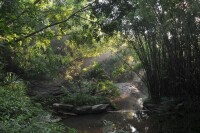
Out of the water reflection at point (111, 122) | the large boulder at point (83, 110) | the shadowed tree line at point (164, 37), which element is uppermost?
the shadowed tree line at point (164, 37)

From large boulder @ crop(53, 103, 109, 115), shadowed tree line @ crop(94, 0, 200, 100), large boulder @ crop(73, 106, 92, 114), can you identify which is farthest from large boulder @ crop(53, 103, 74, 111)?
shadowed tree line @ crop(94, 0, 200, 100)

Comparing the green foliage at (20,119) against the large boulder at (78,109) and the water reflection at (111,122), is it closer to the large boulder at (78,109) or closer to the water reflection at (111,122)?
the water reflection at (111,122)

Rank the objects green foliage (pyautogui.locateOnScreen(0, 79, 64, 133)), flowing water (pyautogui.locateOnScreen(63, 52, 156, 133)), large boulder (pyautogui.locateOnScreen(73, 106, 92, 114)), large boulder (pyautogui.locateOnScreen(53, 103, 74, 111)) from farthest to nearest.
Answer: large boulder (pyautogui.locateOnScreen(53, 103, 74, 111)) < large boulder (pyautogui.locateOnScreen(73, 106, 92, 114)) < flowing water (pyautogui.locateOnScreen(63, 52, 156, 133)) < green foliage (pyautogui.locateOnScreen(0, 79, 64, 133))

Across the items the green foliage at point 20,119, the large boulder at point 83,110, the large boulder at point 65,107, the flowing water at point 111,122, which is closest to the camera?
the green foliage at point 20,119

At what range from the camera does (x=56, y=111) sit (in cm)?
1003

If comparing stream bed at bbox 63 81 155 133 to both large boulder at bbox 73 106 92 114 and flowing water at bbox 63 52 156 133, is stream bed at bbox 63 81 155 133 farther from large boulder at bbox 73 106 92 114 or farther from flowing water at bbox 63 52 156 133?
large boulder at bbox 73 106 92 114

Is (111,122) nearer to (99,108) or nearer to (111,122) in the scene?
(111,122)

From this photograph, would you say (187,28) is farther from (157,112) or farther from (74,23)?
(74,23)

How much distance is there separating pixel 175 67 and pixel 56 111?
4934mm

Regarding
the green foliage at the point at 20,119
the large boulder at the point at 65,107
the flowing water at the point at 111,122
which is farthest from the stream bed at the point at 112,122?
the green foliage at the point at 20,119

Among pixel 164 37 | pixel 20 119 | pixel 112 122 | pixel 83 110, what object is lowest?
pixel 112 122

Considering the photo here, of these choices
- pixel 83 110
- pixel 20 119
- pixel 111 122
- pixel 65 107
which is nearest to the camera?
pixel 20 119

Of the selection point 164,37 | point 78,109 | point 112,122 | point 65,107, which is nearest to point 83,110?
point 78,109

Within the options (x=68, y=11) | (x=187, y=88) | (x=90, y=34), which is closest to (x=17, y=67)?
(x=68, y=11)
